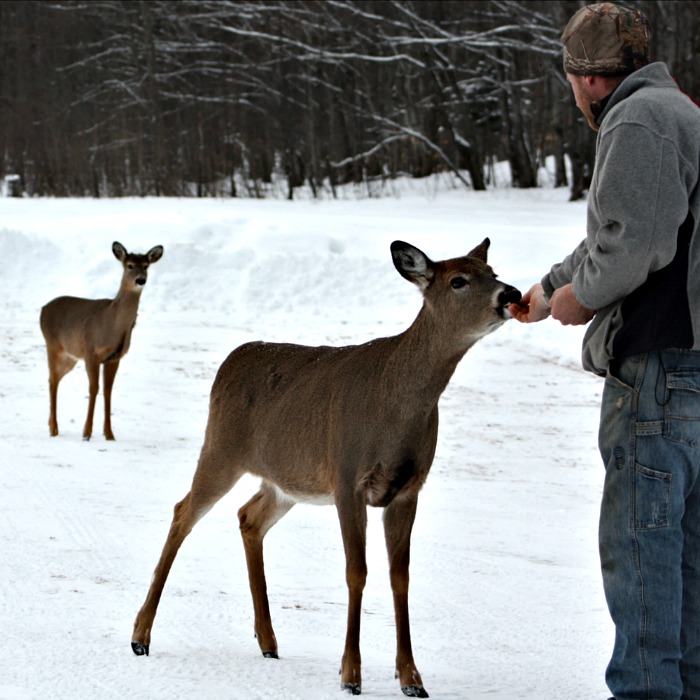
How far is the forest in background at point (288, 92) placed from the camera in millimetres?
30953

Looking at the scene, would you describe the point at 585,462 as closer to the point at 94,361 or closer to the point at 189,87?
the point at 94,361

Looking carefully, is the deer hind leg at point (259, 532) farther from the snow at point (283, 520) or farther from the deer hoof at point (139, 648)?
the deer hoof at point (139, 648)

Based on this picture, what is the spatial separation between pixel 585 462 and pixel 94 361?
468 cm

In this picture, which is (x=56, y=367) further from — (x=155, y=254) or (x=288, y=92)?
(x=288, y=92)

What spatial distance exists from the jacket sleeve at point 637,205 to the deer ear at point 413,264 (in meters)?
1.23

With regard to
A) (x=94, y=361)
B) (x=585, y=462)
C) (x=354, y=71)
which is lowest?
(x=585, y=462)

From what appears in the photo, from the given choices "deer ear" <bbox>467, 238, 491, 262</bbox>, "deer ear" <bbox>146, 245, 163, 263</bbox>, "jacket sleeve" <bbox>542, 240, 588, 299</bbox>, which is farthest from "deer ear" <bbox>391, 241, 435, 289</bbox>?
"deer ear" <bbox>146, 245, 163, 263</bbox>

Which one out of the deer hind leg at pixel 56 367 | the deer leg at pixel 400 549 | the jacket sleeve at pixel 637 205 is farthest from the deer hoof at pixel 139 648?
the deer hind leg at pixel 56 367

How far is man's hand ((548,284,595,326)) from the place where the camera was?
3.91 meters

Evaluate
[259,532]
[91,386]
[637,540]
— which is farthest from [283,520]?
[637,540]

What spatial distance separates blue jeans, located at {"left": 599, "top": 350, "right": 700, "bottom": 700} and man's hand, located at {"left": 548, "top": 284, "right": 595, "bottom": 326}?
235mm

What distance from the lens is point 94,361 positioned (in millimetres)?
11617

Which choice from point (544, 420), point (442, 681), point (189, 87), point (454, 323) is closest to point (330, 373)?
point (454, 323)

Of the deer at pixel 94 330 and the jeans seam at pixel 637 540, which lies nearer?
the jeans seam at pixel 637 540
